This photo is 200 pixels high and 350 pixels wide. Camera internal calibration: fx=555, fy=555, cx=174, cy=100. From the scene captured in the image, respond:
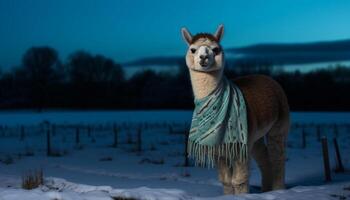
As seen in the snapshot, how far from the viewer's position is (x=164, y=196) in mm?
6746

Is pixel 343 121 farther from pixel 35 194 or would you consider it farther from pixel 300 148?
pixel 35 194

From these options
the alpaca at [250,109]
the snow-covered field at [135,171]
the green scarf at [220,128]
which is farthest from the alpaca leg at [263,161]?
the green scarf at [220,128]

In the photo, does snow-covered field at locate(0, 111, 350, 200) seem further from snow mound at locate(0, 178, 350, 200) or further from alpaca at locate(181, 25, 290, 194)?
alpaca at locate(181, 25, 290, 194)

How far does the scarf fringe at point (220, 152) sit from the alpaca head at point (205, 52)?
1038 mm

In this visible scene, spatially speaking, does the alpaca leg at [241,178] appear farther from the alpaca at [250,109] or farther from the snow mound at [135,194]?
the snow mound at [135,194]

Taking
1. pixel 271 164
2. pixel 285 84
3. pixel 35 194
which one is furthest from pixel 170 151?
pixel 285 84

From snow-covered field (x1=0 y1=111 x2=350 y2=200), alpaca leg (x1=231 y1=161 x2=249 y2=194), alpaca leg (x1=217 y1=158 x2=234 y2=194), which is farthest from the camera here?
alpaca leg (x1=217 y1=158 x2=234 y2=194)

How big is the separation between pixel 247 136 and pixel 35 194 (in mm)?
2914

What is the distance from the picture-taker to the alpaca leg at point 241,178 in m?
7.60

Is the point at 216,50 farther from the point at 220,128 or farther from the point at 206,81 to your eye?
the point at 220,128

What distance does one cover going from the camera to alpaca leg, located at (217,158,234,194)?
7801mm

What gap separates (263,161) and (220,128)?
194cm

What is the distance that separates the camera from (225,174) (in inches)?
310

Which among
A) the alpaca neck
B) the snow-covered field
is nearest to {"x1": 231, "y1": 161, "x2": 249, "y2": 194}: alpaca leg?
the snow-covered field
